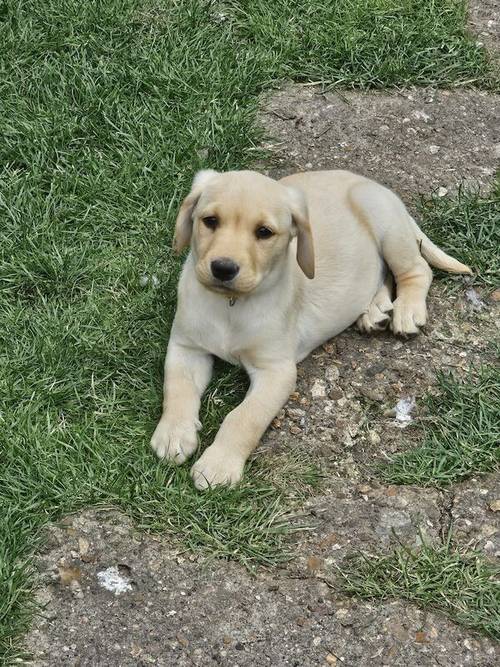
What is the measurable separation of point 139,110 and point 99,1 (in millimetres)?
1064

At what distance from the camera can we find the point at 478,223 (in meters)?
5.79

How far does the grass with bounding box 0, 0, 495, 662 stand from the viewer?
424 cm

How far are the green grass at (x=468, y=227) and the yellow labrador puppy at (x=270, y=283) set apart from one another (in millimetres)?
160

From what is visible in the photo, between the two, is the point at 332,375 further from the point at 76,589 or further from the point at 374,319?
the point at 76,589

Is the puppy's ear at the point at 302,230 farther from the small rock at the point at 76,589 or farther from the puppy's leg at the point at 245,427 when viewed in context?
the small rock at the point at 76,589

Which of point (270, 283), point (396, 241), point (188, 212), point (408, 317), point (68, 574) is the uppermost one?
point (188, 212)

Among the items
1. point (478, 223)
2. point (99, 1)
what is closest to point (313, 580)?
point (478, 223)

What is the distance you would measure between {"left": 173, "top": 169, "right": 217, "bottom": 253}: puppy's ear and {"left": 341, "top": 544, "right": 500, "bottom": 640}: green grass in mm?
1601

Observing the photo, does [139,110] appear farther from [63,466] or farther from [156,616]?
[156,616]

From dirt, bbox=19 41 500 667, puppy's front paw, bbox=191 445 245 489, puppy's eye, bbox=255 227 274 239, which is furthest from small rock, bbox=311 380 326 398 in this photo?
puppy's eye, bbox=255 227 274 239

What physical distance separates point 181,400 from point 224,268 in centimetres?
70

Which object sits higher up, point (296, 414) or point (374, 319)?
point (374, 319)

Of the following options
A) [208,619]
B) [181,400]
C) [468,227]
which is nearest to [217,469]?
[181,400]

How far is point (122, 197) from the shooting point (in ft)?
19.4
